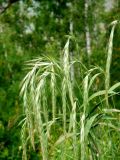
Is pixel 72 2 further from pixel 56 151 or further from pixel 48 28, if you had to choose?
pixel 56 151

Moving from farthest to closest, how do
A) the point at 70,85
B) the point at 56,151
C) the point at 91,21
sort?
1. the point at 91,21
2. the point at 56,151
3. the point at 70,85

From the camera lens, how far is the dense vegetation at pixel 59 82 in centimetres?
346

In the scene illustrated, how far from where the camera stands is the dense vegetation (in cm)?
346

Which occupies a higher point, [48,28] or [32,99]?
[32,99]

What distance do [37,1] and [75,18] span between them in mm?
1491

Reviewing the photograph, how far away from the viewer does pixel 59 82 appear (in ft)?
15.7

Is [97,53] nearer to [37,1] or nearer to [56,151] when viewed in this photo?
[37,1]

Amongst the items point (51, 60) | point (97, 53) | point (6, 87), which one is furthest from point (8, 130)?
point (97, 53)

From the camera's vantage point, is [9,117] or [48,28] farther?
[48,28]

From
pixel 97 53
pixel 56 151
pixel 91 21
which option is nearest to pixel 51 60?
pixel 56 151

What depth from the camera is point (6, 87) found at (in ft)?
24.8

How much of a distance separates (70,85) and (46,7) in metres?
17.0

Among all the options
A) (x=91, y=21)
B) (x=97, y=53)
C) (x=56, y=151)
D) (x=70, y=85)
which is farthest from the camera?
(x=91, y=21)

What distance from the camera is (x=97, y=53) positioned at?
15969mm
